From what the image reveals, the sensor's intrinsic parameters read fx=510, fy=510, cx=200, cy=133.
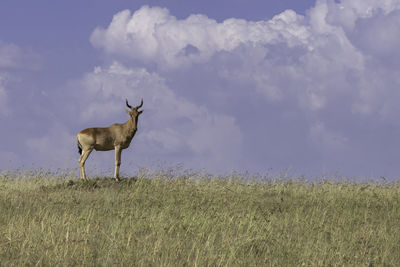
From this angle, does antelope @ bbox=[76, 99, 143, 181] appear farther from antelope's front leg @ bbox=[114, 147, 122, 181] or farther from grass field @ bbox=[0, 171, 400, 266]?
grass field @ bbox=[0, 171, 400, 266]

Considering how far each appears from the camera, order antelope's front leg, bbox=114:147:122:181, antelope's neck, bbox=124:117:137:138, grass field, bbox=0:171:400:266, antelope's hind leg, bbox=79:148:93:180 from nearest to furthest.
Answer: grass field, bbox=0:171:400:266 → antelope's front leg, bbox=114:147:122:181 → antelope's neck, bbox=124:117:137:138 → antelope's hind leg, bbox=79:148:93:180

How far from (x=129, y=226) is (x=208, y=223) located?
154 cm

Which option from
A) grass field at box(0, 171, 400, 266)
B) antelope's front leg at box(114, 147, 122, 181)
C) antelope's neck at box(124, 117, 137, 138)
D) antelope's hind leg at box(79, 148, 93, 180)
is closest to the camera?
grass field at box(0, 171, 400, 266)

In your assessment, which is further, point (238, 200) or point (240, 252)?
point (238, 200)

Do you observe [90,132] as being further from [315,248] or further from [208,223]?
[315,248]

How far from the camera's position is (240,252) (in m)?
8.30

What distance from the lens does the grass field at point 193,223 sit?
24.7 ft

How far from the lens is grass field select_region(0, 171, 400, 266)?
7.54 meters

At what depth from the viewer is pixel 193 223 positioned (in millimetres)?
9828

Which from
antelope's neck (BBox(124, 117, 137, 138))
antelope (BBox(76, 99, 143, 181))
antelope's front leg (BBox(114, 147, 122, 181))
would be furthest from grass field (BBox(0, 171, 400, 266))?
antelope's neck (BBox(124, 117, 137, 138))

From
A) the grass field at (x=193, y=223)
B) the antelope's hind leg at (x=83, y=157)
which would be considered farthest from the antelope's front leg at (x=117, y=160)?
the antelope's hind leg at (x=83, y=157)

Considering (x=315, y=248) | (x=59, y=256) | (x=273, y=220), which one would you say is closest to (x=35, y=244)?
(x=59, y=256)

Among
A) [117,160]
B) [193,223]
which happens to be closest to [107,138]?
[117,160]

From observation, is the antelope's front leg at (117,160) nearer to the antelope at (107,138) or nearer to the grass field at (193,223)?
the antelope at (107,138)
